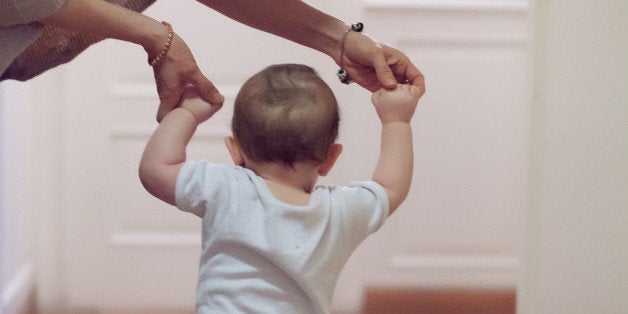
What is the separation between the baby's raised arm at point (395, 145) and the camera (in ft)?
4.23

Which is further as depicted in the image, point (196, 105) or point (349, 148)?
point (349, 148)

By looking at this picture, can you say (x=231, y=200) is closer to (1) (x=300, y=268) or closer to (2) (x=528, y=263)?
(1) (x=300, y=268)

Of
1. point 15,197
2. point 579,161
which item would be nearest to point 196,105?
point 579,161

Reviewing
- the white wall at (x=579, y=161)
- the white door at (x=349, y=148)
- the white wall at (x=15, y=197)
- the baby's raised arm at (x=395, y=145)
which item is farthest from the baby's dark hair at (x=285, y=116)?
the white door at (x=349, y=148)

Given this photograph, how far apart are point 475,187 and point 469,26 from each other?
0.55 metres

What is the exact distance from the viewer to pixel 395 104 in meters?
1.33

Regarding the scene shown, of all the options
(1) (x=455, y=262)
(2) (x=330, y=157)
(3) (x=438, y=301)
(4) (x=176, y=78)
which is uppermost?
(4) (x=176, y=78)

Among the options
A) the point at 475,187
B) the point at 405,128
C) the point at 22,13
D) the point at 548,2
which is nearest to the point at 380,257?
the point at 475,187

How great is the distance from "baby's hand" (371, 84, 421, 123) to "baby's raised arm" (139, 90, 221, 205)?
0.25 m

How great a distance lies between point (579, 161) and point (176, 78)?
1006mm

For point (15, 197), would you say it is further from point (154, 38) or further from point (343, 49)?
point (154, 38)

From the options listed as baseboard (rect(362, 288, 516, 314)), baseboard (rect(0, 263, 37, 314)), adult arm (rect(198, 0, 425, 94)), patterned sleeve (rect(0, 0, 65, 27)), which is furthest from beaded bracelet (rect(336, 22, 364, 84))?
baseboard (rect(362, 288, 516, 314))

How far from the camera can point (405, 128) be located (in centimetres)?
132

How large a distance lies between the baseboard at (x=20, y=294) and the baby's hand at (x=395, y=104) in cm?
163
